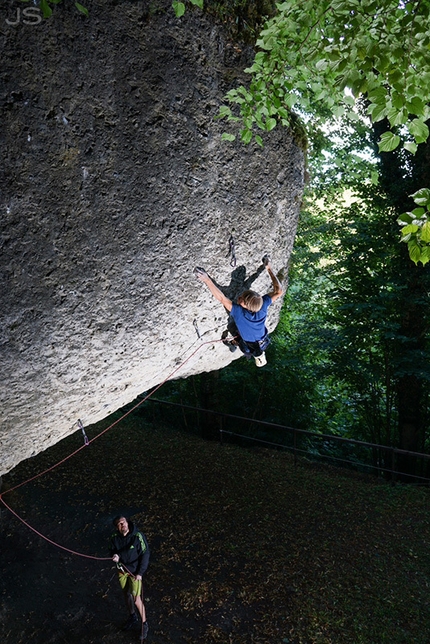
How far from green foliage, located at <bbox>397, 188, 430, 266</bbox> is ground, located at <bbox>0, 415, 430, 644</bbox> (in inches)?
182

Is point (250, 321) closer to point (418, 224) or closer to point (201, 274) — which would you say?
point (201, 274)

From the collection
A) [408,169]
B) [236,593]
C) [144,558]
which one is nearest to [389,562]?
[236,593]

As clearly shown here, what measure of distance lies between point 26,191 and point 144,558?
4.10 m

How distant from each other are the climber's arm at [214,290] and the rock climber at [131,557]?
2802 millimetres

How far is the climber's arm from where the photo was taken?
12.3 ft

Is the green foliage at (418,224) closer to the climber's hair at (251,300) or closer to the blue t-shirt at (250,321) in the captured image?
the climber's hair at (251,300)

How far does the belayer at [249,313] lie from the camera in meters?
3.94

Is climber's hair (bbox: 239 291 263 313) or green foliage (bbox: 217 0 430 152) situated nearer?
green foliage (bbox: 217 0 430 152)

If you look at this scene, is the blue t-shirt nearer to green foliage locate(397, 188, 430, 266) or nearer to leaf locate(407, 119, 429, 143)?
green foliage locate(397, 188, 430, 266)

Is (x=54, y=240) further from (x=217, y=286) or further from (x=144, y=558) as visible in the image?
(x=144, y=558)

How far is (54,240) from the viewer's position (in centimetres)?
294

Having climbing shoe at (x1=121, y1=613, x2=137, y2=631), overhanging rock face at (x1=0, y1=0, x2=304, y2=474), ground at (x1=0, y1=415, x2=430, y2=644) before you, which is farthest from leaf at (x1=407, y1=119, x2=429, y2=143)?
climbing shoe at (x1=121, y1=613, x2=137, y2=631)

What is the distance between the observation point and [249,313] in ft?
13.6

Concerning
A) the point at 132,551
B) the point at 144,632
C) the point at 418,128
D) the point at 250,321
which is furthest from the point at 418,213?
the point at 144,632
